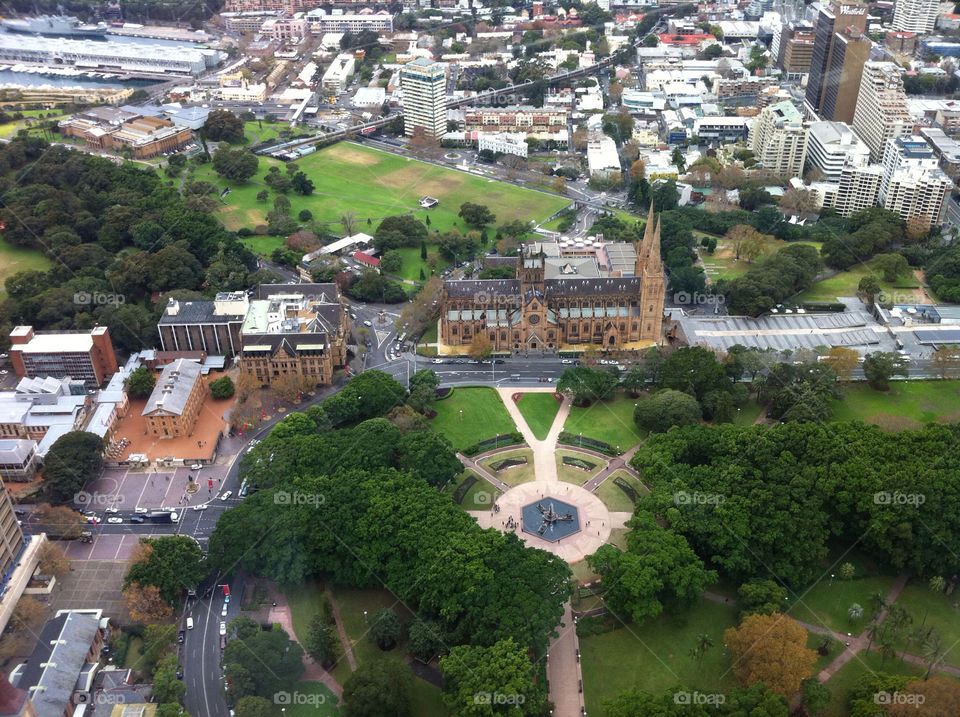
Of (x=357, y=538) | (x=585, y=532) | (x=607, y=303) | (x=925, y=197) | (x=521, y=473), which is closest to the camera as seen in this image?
(x=357, y=538)

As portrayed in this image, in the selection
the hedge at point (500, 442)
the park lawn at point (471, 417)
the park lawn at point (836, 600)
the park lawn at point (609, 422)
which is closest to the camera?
the park lawn at point (836, 600)

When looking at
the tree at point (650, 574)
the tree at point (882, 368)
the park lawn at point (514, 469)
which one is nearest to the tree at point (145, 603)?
the park lawn at point (514, 469)

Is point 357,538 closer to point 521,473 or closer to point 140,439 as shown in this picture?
point 521,473

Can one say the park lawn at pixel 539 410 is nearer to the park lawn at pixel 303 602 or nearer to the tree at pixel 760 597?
the tree at pixel 760 597

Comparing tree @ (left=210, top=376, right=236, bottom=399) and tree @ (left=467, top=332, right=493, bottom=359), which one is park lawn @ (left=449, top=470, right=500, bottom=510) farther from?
tree @ (left=210, top=376, right=236, bottom=399)

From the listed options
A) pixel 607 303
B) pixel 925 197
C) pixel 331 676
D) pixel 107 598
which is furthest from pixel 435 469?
pixel 925 197

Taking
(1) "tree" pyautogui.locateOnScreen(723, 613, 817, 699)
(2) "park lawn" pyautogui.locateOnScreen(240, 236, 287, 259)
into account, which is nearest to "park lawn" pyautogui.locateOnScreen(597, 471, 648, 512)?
(1) "tree" pyautogui.locateOnScreen(723, 613, 817, 699)
